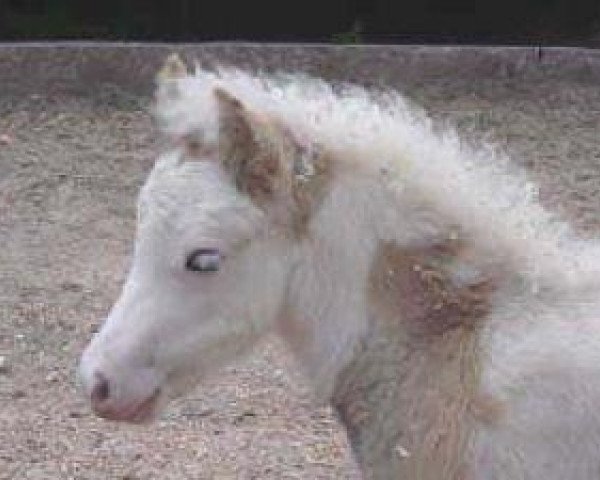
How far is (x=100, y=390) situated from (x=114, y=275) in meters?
3.27

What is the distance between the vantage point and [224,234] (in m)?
2.94

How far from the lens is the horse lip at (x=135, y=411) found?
118 inches

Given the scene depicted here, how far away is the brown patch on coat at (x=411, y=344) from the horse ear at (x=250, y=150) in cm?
25

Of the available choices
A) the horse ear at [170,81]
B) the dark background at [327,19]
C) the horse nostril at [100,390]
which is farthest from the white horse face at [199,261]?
the dark background at [327,19]

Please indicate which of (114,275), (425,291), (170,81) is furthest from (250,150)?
(114,275)

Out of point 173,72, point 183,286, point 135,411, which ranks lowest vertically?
point 135,411

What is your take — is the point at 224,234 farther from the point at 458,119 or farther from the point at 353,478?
the point at 458,119

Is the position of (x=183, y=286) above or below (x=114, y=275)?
above

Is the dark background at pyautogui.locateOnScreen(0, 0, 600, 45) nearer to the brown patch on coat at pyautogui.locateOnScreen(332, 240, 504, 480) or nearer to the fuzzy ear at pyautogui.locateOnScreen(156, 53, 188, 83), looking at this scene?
the fuzzy ear at pyautogui.locateOnScreen(156, 53, 188, 83)

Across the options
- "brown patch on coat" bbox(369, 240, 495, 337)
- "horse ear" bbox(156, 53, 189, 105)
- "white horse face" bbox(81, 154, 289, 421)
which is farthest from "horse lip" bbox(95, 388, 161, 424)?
"horse ear" bbox(156, 53, 189, 105)

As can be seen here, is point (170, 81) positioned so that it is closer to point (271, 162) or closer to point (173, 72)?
point (173, 72)

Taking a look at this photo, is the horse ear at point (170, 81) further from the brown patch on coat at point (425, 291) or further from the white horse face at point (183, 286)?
the brown patch on coat at point (425, 291)

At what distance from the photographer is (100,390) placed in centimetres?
294

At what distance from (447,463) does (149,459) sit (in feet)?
6.40
